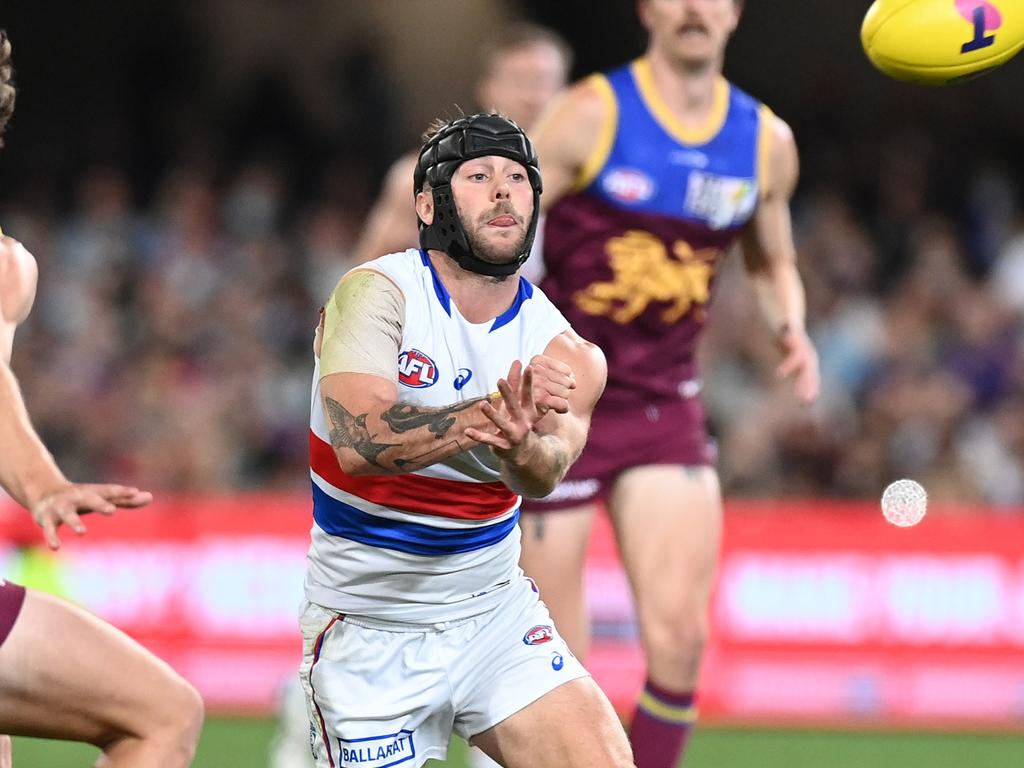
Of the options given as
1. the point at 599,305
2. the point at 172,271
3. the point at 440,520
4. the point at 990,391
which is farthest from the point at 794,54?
the point at 440,520

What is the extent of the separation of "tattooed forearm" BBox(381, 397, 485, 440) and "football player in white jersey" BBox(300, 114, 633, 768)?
0.19m

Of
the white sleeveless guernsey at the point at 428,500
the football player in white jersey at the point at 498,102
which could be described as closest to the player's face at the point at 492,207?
the white sleeveless guernsey at the point at 428,500

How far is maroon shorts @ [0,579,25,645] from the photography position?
3.81 meters

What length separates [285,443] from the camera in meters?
11.4

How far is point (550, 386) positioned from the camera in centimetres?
366

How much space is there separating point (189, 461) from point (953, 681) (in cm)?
474

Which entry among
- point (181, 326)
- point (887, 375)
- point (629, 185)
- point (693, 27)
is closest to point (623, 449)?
point (629, 185)

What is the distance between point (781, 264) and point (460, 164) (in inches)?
89.4

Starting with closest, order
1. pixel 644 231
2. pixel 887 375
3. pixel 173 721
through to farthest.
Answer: pixel 173 721 → pixel 644 231 → pixel 887 375

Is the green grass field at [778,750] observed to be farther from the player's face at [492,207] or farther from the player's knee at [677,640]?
the player's face at [492,207]

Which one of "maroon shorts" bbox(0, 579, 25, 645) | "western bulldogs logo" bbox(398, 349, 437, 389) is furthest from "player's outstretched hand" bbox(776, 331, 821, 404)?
"maroon shorts" bbox(0, 579, 25, 645)

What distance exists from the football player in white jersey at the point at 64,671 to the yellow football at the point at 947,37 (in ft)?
8.79

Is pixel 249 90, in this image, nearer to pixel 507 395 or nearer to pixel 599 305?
pixel 599 305

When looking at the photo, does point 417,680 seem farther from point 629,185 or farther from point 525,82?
point 525,82
